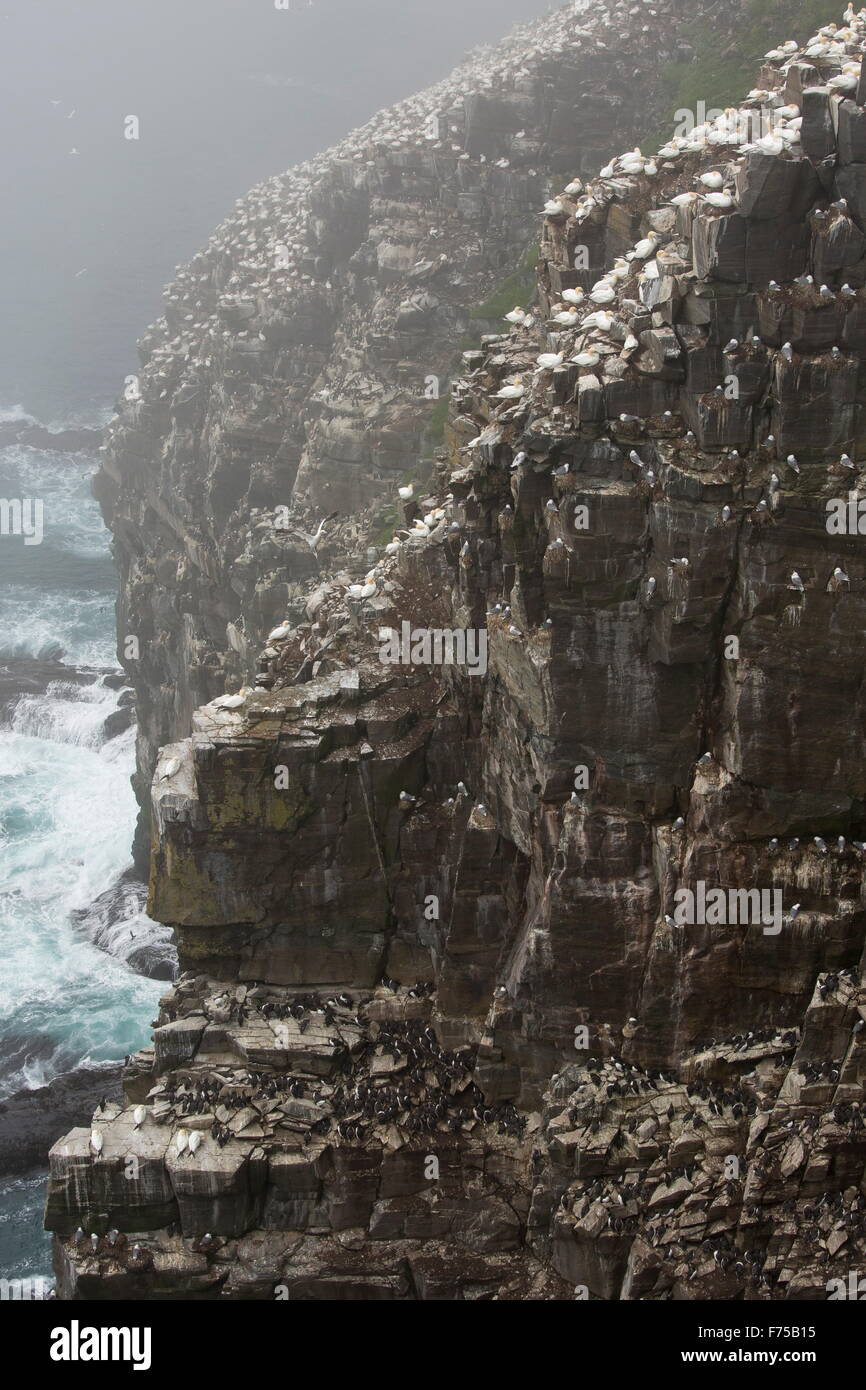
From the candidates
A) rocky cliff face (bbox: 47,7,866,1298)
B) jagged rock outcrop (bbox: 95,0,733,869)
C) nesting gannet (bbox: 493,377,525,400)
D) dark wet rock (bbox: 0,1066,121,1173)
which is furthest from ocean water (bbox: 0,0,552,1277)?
nesting gannet (bbox: 493,377,525,400)

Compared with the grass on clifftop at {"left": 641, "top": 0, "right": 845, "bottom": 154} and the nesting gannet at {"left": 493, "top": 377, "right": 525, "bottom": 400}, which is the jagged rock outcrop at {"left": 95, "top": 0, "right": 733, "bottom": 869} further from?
the nesting gannet at {"left": 493, "top": 377, "right": 525, "bottom": 400}

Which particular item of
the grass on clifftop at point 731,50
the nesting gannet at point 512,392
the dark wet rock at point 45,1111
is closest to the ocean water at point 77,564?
the dark wet rock at point 45,1111

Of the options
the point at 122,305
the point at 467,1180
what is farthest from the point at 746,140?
the point at 122,305

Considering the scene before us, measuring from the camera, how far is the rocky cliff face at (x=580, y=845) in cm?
4522

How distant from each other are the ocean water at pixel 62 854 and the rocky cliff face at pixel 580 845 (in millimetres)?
17626

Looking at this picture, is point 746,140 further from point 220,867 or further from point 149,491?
point 149,491

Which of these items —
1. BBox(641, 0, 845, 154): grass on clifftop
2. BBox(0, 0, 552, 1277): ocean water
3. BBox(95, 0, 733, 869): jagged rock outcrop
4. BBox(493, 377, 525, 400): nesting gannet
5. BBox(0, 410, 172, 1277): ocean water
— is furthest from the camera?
BBox(95, 0, 733, 869): jagged rock outcrop

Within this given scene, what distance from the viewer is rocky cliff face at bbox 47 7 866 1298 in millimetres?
45219

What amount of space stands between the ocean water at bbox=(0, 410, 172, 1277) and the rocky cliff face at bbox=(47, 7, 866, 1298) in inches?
694

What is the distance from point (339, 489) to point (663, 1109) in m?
45.8

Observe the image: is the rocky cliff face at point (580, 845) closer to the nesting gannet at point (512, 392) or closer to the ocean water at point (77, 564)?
the nesting gannet at point (512, 392)

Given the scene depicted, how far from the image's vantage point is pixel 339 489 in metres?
87.1

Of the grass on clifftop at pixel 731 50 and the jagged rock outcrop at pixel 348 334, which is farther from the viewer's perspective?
the jagged rock outcrop at pixel 348 334

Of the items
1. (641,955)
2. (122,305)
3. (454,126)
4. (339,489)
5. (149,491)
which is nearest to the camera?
(641,955)
